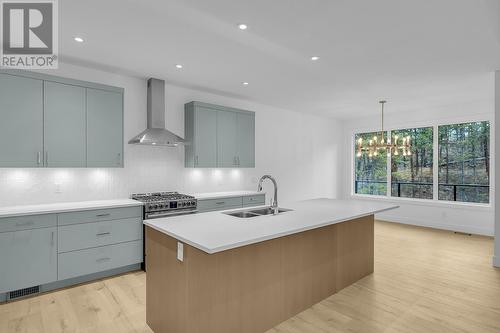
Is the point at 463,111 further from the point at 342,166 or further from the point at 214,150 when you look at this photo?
the point at 214,150

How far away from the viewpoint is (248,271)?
224cm

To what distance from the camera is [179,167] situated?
4.68 metres

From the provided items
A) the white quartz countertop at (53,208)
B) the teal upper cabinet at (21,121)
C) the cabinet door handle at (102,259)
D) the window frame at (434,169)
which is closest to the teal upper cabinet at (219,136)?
the white quartz countertop at (53,208)

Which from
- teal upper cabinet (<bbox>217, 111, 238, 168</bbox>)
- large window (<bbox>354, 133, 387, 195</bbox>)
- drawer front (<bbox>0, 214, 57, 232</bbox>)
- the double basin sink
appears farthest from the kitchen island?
large window (<bbox>354, 133, 387, 195</bbox>)

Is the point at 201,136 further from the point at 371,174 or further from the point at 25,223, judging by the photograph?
the point at 371,174

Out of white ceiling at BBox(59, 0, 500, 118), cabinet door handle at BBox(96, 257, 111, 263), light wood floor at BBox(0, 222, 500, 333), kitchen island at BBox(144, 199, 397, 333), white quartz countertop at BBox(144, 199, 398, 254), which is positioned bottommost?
light wood floor at BBox(0, 222, 500, 333)

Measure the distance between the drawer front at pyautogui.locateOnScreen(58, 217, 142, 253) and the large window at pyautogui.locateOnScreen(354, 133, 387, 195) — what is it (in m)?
6.14

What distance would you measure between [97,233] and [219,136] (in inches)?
94.2

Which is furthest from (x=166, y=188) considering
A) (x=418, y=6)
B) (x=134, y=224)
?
(x=418, y=6)

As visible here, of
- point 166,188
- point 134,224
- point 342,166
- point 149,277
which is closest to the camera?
point 149,277

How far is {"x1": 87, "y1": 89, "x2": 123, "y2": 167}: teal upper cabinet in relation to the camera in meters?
3.60

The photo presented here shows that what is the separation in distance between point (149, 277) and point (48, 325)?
1.04 metres

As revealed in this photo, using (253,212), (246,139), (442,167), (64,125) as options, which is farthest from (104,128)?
(442,167)

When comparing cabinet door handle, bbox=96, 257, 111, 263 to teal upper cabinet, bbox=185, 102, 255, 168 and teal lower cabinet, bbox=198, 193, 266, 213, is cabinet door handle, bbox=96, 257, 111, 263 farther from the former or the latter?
teal upper cabinet, bbox=185, 102, 255, 168
